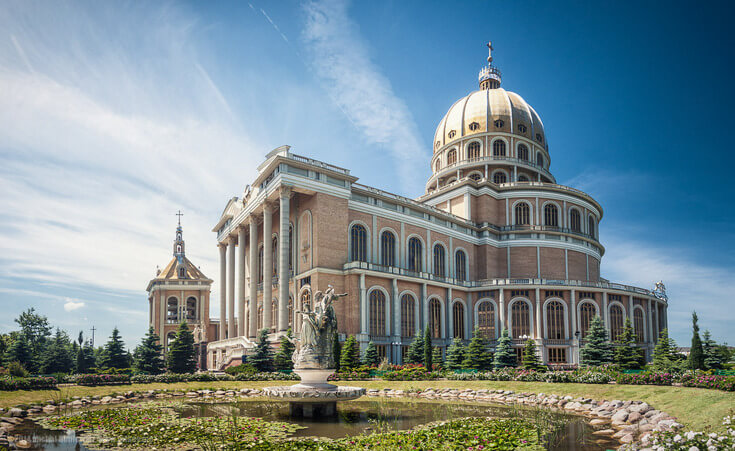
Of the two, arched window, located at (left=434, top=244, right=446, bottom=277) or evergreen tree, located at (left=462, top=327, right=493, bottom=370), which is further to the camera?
arched window, located at (left=434, top=244, right=446, bottom=277)

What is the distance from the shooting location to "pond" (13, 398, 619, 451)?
14594 millimetres

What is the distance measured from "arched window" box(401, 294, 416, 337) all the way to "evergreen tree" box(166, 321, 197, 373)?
20.0 metres

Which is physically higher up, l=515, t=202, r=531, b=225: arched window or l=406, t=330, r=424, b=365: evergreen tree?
l=515, t=202, r=531, b=225: arched window

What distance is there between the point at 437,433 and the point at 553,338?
4339cm

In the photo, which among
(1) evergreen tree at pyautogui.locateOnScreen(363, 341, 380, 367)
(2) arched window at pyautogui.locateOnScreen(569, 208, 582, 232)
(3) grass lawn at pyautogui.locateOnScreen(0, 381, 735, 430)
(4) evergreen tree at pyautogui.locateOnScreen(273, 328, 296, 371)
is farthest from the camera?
(2) arched window at pyautogui.locateOnScreen(569, 208, 582, 232)

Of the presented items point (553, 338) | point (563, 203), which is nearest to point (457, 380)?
point (553, 338)

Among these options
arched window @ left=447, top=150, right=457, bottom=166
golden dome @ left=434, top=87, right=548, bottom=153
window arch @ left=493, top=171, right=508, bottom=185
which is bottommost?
window arch @ left=493, top=171, right=508, bottom=185

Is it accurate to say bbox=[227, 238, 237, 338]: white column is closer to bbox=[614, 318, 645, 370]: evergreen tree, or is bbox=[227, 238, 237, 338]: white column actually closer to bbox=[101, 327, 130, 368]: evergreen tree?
bbox=[101, 327, 130, 368]: evergreen tree

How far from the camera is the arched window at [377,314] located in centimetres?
4781

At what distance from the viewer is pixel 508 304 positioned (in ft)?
180

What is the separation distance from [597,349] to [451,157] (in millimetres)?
38753

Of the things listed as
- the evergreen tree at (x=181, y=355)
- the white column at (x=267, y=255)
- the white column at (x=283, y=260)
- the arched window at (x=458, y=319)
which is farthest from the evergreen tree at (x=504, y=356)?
the evergreen tree at (x=181, y=355)

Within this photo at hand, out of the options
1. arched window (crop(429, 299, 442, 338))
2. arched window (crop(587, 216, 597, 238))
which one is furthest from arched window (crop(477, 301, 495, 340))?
arched window (crop(587, 216, 597, 238))

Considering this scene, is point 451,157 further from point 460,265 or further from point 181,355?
point 181,355
